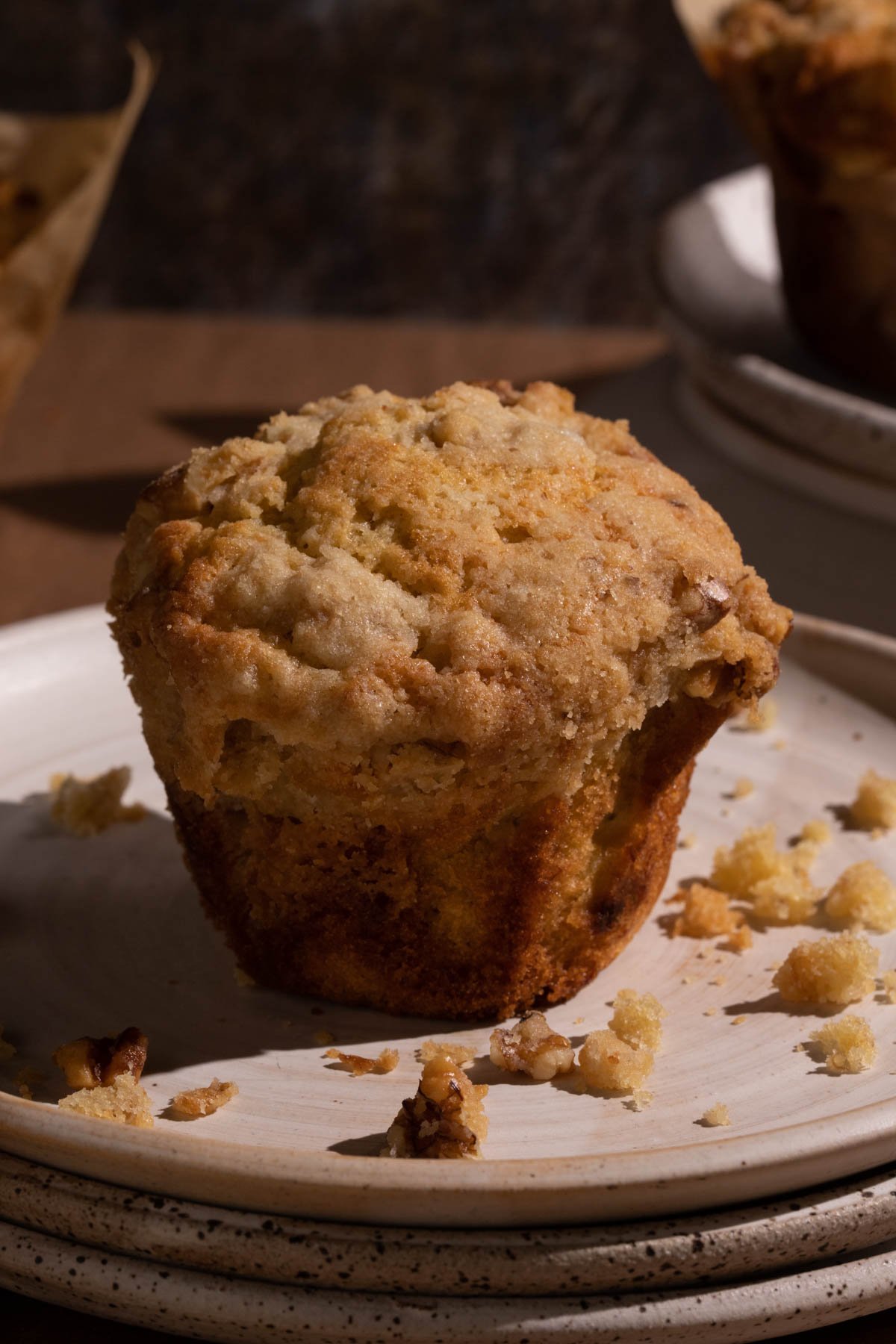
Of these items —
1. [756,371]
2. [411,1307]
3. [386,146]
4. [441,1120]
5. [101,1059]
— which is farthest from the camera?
[386,146]

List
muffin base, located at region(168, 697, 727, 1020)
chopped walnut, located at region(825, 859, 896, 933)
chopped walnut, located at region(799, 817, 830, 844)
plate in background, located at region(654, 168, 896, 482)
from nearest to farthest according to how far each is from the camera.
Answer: muffin base, located at region(168, 697, 727, 1020)
chopped walnut, located at region(825, 859, 896, 933)
chopped walnut, located at region(799, 817, 830, 844)
plate in background, located at region(654, 168, 896, 482)

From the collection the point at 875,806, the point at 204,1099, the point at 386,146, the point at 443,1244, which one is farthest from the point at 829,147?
the point at 386,146

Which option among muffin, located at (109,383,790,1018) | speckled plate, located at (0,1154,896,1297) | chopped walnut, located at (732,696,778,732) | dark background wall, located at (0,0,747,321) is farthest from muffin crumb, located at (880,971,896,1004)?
dark background wall, located at (0,0,747,321)

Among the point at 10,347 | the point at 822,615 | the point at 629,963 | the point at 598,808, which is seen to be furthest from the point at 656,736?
the point at 10,347

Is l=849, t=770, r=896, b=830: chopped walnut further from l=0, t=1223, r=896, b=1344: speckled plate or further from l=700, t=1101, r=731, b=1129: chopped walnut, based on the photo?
l=0, t=1223, r=896, b=1344: speckled plate

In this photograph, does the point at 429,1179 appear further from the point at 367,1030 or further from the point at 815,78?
the point at 815,78
